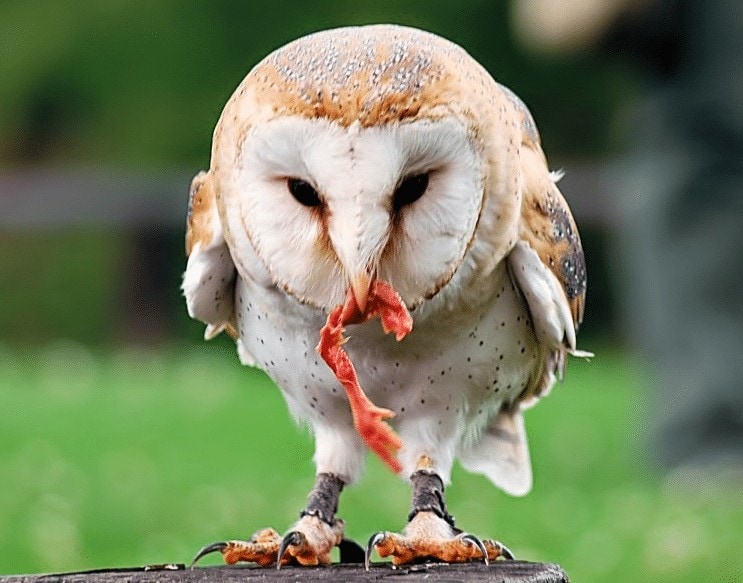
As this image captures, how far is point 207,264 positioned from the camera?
361 centimetres

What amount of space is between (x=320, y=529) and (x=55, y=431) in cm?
711

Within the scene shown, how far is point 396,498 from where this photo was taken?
27.1 ft

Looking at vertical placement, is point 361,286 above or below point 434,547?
above

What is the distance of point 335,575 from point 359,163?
66cm

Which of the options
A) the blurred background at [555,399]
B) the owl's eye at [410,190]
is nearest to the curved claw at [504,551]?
the owl's eye at [410,190]

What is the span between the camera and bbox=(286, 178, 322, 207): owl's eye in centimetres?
308

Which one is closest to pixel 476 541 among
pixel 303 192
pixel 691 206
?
pixel 303 192

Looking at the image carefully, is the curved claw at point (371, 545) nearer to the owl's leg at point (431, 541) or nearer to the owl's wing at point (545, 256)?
the owl's leg at point (431, 541)

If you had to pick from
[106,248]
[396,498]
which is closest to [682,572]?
[396,498]

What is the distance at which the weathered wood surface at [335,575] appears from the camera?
3055mm

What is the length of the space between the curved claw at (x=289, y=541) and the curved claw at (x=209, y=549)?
0.33 feet

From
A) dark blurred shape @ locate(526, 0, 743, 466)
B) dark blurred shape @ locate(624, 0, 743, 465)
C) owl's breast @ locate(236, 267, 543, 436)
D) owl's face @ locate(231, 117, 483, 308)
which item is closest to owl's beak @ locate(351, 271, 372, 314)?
owl's face @ locate(231, 117, 483, 308)

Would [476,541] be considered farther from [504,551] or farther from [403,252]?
[403,252]

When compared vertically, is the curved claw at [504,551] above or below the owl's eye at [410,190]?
below
